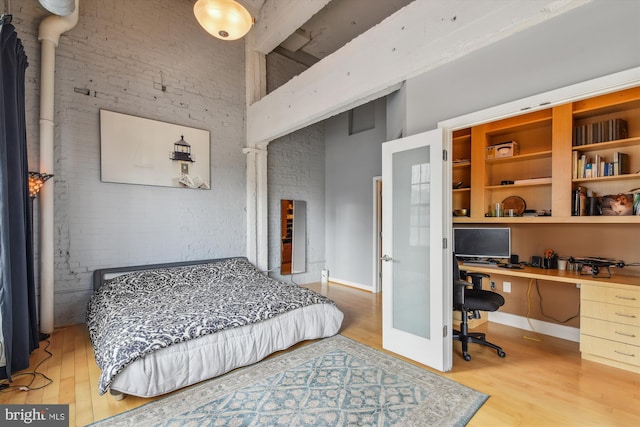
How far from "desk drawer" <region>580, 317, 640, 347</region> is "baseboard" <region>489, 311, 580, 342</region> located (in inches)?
18.5

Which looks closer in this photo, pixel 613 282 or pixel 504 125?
pixel 613 282

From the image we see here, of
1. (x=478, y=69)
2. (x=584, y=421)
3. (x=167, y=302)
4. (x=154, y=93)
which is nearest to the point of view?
(x=584, y=421)

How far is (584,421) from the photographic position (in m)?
1.82

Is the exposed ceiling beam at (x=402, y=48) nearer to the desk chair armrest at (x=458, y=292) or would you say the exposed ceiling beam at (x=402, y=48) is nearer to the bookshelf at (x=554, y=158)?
the bookshelf at (x=554, y=158)

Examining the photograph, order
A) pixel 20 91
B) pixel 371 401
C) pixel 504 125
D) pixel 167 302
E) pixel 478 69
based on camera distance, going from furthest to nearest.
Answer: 1. pixel 504 125
2. pixel 167 302
3. pixel 20 91
4. pixel 478 69
5. pixel 371 401

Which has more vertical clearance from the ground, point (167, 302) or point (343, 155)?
point (343, 155)

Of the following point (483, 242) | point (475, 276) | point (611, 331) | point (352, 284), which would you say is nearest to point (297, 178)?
point (352, 284)

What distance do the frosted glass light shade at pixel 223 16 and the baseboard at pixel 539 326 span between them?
3925 mm

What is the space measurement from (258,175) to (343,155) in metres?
1.71

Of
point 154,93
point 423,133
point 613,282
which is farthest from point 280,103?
point 613,282

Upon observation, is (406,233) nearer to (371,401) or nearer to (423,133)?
(423,133)

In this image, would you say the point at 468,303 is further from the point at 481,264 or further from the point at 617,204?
the point at 617,204

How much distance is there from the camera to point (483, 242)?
11.8ft

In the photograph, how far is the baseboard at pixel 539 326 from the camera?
3.03 metres
